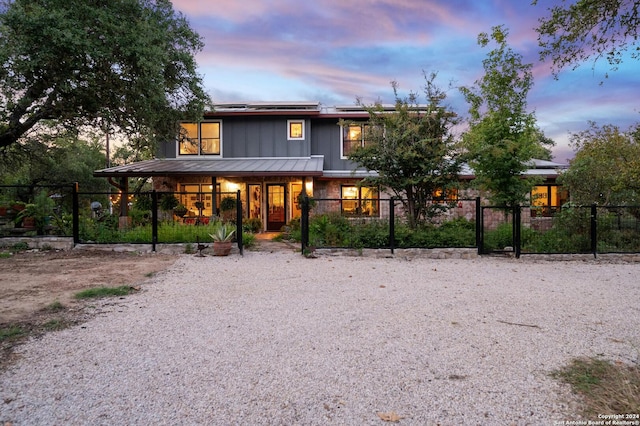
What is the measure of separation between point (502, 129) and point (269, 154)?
33.3ft

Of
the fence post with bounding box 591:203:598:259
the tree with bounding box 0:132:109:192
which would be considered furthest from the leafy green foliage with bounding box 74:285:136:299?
the fence post with bounding box 591:203:598:259

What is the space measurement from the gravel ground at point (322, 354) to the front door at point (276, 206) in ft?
33.2

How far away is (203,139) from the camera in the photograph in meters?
17.1

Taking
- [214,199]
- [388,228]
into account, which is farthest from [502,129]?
[214,199]

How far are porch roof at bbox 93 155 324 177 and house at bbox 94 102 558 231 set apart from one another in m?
0.09

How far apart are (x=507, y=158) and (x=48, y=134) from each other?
1790 centimetres

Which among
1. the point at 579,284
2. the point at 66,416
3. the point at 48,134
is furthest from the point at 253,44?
the point at 66,416

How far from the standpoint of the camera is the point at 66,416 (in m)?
2.42

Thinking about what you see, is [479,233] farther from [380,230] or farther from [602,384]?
[602,384]

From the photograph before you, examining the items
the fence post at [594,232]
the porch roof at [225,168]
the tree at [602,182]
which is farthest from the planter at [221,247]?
the tree at [602,182]

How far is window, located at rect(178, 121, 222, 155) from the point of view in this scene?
17.0 meters

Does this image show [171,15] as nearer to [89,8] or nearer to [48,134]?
[89,8]

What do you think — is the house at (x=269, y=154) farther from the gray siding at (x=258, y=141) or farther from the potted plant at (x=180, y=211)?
the potted plant at (x=180, y=211)

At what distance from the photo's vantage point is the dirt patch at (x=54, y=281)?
4.37 meters
